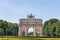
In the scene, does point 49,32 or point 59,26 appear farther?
point 49,32

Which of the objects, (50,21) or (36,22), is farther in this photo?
(50,21)

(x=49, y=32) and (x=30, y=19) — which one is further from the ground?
(x=30, y=19)

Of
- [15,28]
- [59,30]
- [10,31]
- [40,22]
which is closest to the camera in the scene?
[59,30]

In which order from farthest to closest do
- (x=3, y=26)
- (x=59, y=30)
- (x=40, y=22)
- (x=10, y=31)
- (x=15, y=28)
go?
1. (x=15, y=28)
2. (x=10, y=31)
3. (x=3, y=26)
4. (x=40, y=22)
5. (x=59, y=30)

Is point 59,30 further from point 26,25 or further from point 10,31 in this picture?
point 10,31

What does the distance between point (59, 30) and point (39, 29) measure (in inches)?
511

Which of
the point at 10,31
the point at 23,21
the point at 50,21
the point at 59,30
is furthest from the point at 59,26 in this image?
the point at 10,31

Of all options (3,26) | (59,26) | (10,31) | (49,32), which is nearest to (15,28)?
(10,31)

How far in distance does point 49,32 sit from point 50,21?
50.1 ft

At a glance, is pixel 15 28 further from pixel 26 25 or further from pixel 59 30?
pixel 59 30

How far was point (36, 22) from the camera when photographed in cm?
6931

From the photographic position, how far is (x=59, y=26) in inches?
2350

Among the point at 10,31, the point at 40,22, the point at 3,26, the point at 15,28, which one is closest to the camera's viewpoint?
the point at 40,22

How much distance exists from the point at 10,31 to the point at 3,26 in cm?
667
